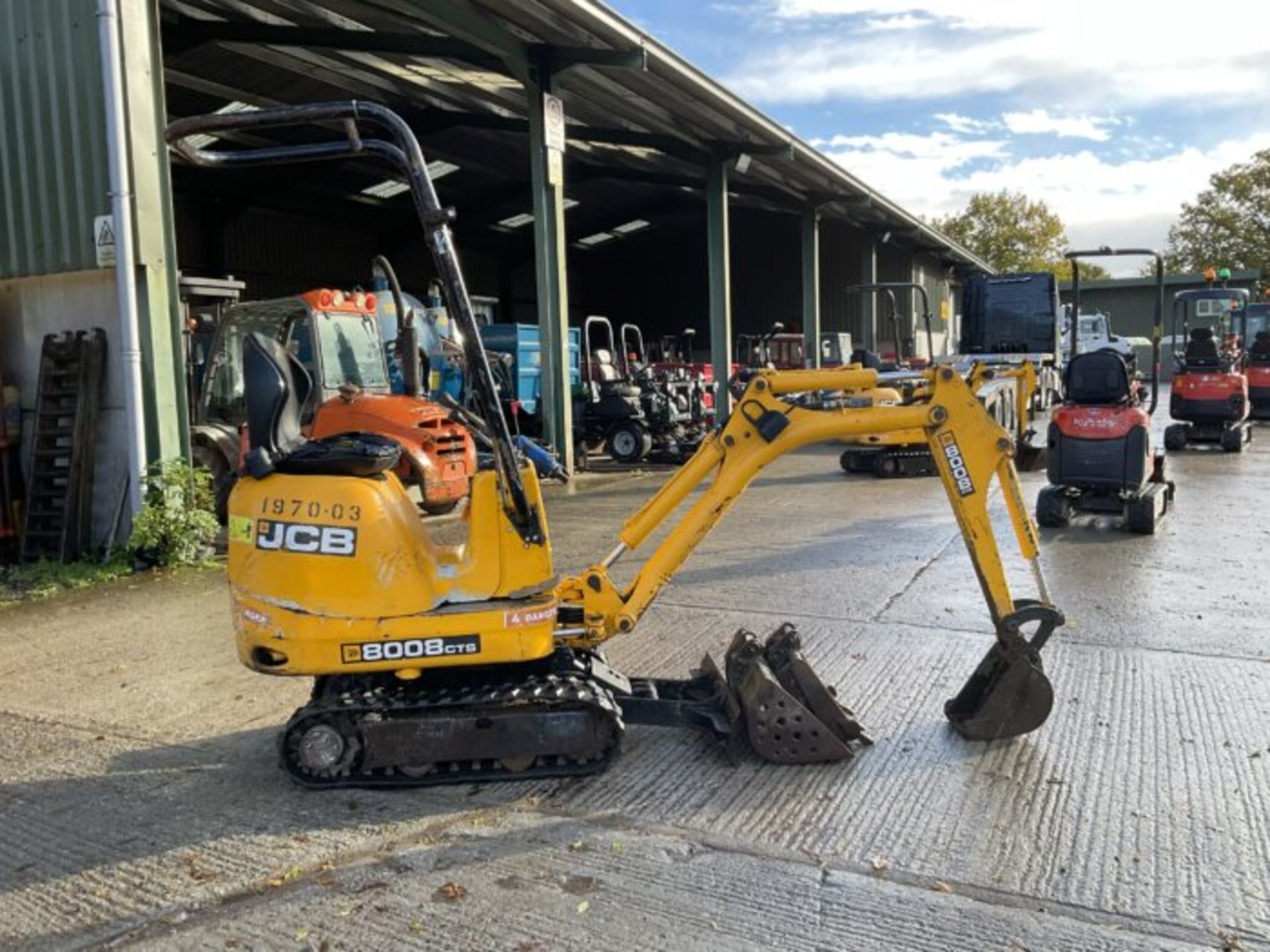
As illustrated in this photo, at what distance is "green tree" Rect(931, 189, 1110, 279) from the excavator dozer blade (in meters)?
53.1

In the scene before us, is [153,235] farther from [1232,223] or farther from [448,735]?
[1232,223]

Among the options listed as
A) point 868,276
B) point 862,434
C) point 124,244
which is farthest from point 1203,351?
point 124,244

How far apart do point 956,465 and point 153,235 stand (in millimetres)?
6363

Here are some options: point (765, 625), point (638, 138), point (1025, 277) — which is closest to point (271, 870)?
point (765, 625)

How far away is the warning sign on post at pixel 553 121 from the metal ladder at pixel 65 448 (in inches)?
242

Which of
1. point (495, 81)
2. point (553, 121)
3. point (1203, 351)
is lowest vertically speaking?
point (1203, 351)

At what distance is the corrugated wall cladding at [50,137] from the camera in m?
7.63

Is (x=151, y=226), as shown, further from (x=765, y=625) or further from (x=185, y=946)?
(x=185, y=946)

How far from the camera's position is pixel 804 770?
391 cm

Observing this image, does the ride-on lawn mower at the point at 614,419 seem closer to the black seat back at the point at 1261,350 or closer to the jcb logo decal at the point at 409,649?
the black seat back at the point at 1261,350

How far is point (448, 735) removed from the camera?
3.75 meters

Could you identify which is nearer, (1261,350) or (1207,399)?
(1207,399)

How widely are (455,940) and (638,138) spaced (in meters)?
15.0

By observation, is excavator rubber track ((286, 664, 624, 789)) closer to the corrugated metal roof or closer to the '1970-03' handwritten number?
the '1970-03' handwritten number
